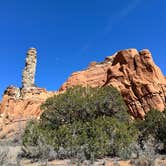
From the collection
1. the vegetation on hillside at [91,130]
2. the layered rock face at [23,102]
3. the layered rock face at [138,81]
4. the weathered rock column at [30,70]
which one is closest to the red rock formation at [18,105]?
the layered rock face at [23,102]

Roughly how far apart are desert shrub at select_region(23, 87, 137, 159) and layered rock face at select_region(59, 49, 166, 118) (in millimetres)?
11159

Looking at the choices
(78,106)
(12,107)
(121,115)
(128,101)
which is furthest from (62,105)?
(12,107)

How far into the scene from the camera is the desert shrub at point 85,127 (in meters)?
17.9

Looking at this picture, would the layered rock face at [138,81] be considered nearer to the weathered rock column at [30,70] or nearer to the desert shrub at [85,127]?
the desert shrub at [85,127]

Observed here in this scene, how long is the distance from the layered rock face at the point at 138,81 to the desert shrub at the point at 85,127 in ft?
36.6

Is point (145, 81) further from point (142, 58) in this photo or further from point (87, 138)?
point (87, 138)

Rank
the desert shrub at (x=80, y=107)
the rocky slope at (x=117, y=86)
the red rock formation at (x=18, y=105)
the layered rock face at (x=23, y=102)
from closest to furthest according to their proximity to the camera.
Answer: the desert shrub at (x=80, y=107) → the rocky slope at (x=117, y=86) → the layered rock face at (x=23, y=102) → the red rock formation at (x=18, y=105)

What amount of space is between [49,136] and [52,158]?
153 centimetres

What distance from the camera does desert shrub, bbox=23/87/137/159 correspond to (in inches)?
703

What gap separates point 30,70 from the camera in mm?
60000

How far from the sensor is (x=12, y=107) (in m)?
52.4

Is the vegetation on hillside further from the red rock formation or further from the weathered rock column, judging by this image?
the weathered rock column

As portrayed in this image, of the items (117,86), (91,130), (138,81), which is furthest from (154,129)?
(117,86)

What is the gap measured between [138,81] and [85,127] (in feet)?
67.4
